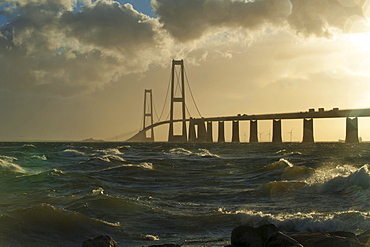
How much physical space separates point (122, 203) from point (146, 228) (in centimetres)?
221

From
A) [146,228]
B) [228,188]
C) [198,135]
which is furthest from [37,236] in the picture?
[198,135]

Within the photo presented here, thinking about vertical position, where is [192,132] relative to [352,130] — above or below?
below

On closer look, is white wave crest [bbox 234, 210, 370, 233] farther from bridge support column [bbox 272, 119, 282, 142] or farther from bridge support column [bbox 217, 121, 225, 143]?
bridge support column [bbox 217, 121, 225, 143]

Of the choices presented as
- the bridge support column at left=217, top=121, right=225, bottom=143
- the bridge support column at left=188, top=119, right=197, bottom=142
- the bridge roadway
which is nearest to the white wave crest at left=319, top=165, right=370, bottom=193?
the bridge roadway

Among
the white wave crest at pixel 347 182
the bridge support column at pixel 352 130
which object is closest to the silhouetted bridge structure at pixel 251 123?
the bridge support column at pixel 352 130

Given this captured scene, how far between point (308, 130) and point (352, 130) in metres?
9.52

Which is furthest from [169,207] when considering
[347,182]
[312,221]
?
[347,182]

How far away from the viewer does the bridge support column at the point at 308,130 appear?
271 ft

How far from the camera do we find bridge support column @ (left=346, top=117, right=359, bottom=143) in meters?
74.4

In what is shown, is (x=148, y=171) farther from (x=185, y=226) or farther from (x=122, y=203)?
(x=185, y=226)

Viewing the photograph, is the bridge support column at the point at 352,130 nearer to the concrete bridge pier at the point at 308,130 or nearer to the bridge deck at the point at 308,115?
the bridge deck at the point at 308,115

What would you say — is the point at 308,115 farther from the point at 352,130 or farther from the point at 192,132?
the point at 192,132

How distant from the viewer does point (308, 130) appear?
83.9 meters

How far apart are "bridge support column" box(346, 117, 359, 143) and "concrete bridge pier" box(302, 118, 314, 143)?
7215mm
